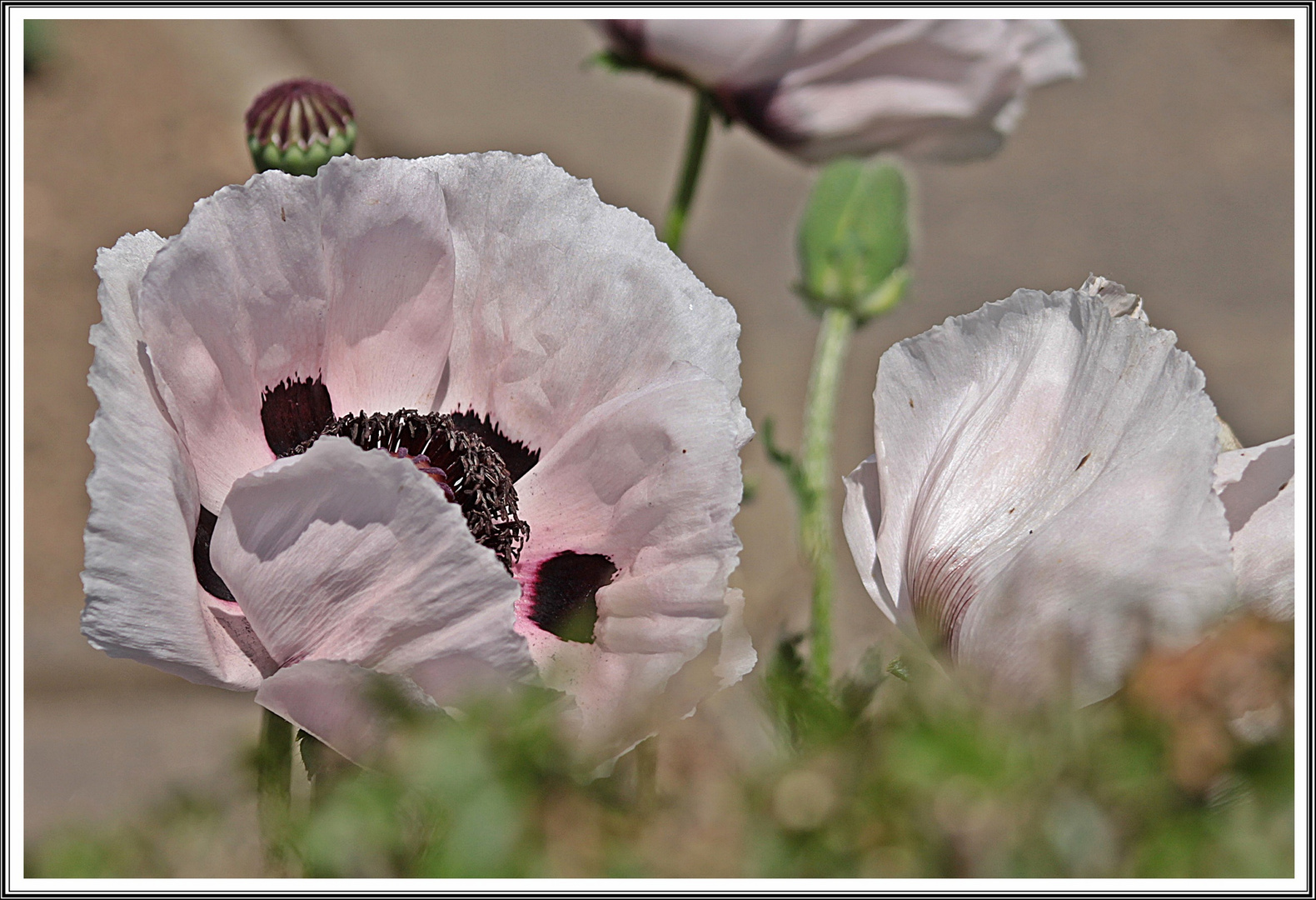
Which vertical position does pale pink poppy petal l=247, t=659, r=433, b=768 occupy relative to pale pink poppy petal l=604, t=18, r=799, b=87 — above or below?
below

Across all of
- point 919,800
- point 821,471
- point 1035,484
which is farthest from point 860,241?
point 919,800

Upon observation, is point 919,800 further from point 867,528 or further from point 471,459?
point 471,459

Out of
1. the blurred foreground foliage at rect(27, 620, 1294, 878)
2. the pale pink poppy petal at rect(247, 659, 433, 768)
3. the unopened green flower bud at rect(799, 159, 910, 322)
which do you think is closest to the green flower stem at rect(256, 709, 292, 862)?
the pale pink poppy petal at rect(247, 659, 433, 768)

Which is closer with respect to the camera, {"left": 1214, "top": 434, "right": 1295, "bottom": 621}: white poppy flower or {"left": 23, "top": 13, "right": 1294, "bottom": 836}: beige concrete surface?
{"left": 1214, "top": 434, "right": 1295, "bottom": 621}: white poppy flower

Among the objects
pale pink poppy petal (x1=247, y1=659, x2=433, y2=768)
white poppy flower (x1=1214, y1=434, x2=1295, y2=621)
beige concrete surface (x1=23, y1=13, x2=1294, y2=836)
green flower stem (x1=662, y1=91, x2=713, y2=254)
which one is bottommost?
pale pink poppy petal (x1=247, y1=659, x2=433, y2=768)

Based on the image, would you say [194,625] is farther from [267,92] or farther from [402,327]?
[267,92]

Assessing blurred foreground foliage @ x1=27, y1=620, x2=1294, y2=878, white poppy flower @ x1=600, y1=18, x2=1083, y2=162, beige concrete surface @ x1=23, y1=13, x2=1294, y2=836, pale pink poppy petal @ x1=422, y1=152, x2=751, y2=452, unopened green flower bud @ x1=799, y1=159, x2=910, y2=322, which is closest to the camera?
blurred foreground foliage @ x1=27, y1=620, x2=1294, y2=878

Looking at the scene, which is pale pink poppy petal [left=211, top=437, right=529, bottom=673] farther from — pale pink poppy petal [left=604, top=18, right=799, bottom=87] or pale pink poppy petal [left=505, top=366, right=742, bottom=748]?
pale pink poppy petal [left=604, top=18, right=799, bottom=87]

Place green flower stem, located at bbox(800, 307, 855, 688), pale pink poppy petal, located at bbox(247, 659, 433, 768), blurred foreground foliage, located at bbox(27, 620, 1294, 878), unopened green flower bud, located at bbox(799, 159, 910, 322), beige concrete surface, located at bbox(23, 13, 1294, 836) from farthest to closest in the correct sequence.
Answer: beige concrete surface, located at bbox(23, 13, 1294, 836) < unopened green flower bud, located at bbox(799, 159, 910, 322) < green flower stem, located at bbox(800, 307, 855, 688) < pale pink poppy petal, located at bbox(247, 659, 433, 768) < blurred foreground foliage, located at bbox(27, 620, 1294, 878)
